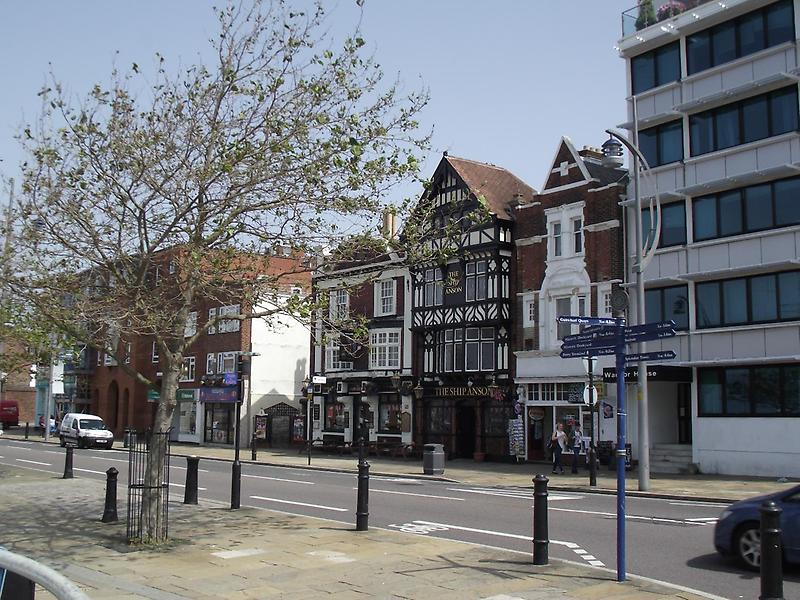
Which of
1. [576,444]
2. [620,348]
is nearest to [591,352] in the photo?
[620,348]

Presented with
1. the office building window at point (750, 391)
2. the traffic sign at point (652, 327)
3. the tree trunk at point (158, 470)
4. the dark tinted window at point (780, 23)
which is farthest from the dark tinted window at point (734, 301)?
the tree trunk at point (158, 470)

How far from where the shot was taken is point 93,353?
6988 centimetres

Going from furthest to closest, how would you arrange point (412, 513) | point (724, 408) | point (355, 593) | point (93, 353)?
point (93, 353), point (724, 408), point (412, 513), point (355, 593)

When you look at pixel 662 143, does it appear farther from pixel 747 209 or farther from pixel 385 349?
pixel 385 349

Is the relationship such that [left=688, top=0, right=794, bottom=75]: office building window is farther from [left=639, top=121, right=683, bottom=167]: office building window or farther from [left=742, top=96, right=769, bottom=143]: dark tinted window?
[left=639, top=121, right=683, bottom=167]: office building window

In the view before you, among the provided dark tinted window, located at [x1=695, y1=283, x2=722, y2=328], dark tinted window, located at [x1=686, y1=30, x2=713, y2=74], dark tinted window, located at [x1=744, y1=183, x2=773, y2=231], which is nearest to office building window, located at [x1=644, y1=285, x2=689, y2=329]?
dark tinted window, located at [x1=695, y1=283, x2=722, y2=328]

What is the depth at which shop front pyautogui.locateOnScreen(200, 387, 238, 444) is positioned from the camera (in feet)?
173

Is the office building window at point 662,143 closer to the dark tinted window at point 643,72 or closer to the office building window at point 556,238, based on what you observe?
the dark tinted window at point 643,72

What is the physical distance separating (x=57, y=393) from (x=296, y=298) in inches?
2523

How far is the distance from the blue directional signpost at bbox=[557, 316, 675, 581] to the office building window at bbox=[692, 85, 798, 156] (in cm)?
2019

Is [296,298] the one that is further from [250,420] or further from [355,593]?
[250,420]

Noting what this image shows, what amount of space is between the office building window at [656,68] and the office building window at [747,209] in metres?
4.83

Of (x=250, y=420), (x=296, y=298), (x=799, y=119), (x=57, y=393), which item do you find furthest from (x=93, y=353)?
(x=296, y=298)

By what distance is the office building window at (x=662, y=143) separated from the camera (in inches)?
1209
